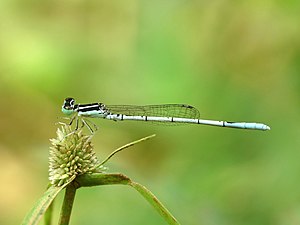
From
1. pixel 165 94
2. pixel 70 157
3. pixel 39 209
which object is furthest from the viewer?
pixel 165 94

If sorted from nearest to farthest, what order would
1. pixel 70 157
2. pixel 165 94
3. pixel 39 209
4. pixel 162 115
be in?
pixel 39 209 < pixel 70 157 < pixel 162 115 < pixel 165 94

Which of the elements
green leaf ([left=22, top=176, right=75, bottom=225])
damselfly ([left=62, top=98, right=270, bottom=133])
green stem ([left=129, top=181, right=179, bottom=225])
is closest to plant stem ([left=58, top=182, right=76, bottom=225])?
green leaf ([left=22, top=176, right=75, bottom=225])

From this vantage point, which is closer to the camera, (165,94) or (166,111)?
(166,111)

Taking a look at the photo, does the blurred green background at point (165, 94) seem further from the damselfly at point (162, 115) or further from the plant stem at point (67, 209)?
the plant stem at point (67, 209)

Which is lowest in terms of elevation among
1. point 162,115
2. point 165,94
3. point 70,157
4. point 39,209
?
point 39,209

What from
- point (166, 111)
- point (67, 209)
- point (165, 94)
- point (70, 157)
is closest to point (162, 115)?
point (166, 111)

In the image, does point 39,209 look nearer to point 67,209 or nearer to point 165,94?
point 67,209

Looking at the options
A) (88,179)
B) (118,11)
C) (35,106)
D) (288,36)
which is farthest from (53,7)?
(88,179)

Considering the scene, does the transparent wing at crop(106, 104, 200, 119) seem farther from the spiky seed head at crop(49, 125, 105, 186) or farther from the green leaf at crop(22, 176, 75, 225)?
the green leaf at crop(22, 176, 75, 225)
